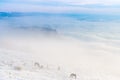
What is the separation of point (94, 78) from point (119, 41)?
143090 millimetres

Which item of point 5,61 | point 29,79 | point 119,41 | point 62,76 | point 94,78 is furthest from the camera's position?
point 119,41

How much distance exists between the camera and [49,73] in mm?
25703

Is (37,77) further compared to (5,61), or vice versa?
(5,61)

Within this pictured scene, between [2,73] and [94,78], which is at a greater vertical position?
[2,73]

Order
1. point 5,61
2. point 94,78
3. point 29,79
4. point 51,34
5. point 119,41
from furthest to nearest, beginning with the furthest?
point 51,34
point 119,41
point 5,61
point 94,78
point 29,79

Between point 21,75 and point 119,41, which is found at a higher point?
point 21,75

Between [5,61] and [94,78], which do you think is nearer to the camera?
[94,78]

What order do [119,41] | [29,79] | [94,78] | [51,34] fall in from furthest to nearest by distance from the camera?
1. [51,34]
2. [119,41]
3. [94,78]
4. [29,79]

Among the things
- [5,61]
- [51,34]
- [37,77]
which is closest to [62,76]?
[37,77]

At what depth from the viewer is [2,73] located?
22156 millimetres

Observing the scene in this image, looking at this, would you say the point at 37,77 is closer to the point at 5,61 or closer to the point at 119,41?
the point at 5,61

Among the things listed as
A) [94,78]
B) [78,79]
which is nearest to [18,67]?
[78,79]

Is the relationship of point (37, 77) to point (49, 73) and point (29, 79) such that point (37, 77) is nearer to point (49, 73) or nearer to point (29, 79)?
point (29, 79)

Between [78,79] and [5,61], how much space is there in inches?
348
